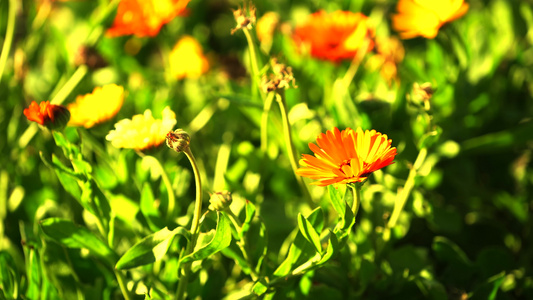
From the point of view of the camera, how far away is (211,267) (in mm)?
818

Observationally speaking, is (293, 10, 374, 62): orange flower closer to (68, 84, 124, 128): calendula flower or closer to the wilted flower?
the wilted flower

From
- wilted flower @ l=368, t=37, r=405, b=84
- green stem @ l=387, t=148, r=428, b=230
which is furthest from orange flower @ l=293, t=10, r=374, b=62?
green stem @ l=387, t=148, r=428, b=230

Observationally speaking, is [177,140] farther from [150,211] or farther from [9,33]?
[9,33]

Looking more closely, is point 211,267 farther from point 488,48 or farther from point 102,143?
point 488,48

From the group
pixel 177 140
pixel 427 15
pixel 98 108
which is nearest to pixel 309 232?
pixel 177 140

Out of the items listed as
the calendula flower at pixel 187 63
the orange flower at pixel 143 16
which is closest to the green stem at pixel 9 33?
the orange flower at pixel 143 16

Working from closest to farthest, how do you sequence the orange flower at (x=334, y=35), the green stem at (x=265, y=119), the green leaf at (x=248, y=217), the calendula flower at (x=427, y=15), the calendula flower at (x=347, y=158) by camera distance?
1. the calendula flower at (x=347, y=158)
2. the green leaf at (x=248, y=217)
3. the green stem at (x=265, y=119)
4. the calendula flower at (x=427, y=15)
5. the orange flower at (x=334, y=35)

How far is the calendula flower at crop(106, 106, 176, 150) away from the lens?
0.71 m

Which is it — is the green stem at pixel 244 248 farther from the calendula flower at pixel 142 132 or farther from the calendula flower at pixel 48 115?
the calendula flower at pixel 48 115

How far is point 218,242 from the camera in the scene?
0.62 metres

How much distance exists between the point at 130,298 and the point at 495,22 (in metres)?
1.09

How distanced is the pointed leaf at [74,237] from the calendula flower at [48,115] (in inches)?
5.0

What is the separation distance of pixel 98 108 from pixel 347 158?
0.46 metres

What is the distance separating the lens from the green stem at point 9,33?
3.37ft
